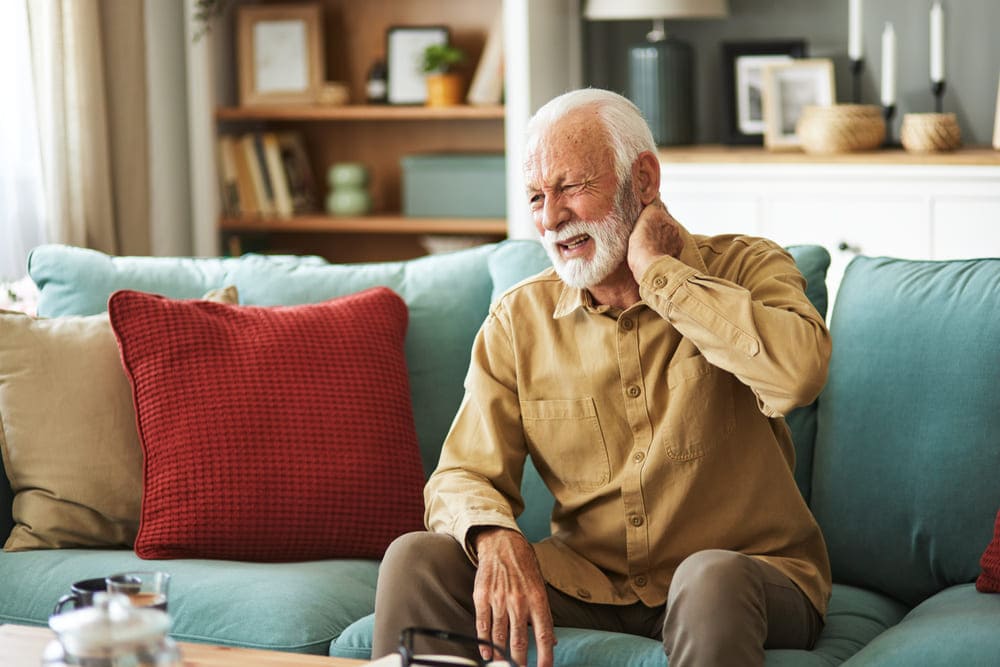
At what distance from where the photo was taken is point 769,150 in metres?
4.04

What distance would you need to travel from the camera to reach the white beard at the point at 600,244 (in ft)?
6.28

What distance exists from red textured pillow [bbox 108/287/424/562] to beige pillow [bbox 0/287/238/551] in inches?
3.2

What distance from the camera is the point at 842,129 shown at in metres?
3.79

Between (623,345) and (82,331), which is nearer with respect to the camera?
(623,345)

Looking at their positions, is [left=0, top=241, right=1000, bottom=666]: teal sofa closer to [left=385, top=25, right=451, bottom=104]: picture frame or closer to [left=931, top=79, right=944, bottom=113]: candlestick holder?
[left=931, top=79, right=944, bottom=113]: candlestick holder

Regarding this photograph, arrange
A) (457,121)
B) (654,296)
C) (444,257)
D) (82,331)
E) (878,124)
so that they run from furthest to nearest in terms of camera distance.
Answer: (457,121)
(878,124)
(444,257)
(82,331)
(654,296)

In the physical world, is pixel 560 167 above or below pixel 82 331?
above

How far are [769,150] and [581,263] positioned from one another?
228 cm

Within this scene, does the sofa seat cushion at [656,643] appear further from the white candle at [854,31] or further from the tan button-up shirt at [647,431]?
the white candle at [854,31]

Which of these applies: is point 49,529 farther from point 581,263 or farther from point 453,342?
point 581,263

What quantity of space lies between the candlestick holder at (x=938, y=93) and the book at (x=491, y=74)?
1.35 metres

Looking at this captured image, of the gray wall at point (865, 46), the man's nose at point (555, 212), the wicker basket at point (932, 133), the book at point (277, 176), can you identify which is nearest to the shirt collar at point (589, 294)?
the man's nose at point (555, 212)

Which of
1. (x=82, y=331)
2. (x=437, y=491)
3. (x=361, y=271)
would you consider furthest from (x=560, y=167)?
(x=82, y=331)

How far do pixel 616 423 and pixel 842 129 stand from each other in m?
2.17
